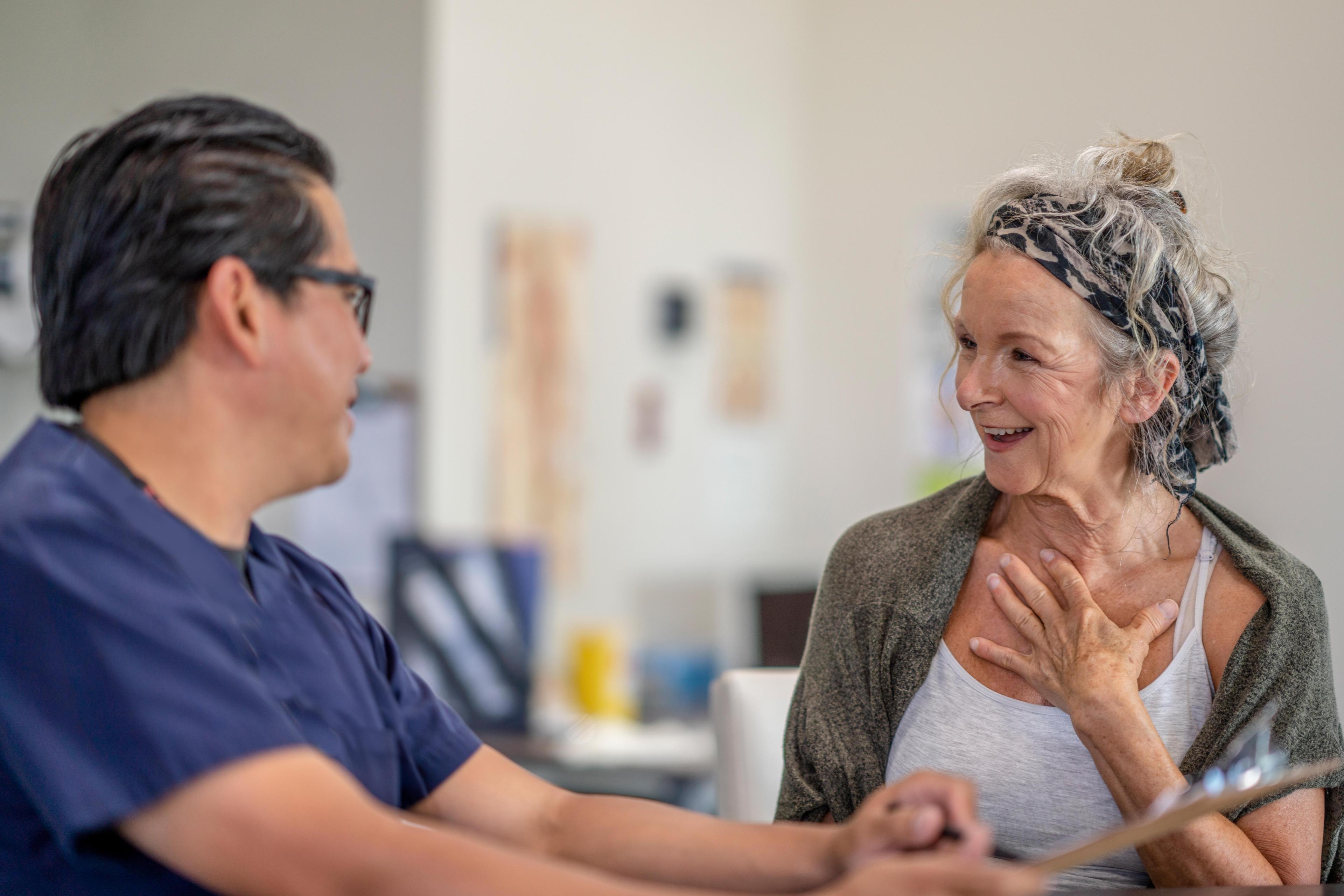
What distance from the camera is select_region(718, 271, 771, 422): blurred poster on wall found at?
14.8 ft

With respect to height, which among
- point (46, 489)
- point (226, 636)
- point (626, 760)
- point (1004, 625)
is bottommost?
point (626, 760)

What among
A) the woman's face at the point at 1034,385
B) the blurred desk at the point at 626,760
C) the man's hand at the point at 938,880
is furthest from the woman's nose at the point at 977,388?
the blurred desk at the point at 626,760

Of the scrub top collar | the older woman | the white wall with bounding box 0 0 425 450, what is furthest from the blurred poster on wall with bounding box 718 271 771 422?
the scrub top collar

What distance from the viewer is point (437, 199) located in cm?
351

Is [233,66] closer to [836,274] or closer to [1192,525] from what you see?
[836,274]

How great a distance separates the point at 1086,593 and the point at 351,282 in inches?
39.8

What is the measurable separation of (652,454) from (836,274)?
49.6 inches

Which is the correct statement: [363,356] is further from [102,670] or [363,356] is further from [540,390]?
[540,390]

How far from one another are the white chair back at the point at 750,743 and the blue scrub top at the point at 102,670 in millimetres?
839

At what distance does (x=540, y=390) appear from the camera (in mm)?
3795

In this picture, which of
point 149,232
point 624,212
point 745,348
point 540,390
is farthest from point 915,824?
point 745,348

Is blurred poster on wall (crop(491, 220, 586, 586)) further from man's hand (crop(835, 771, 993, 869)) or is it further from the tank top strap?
man's hand (crop(835, 771, 993, 869))

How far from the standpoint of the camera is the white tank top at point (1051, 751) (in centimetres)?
147

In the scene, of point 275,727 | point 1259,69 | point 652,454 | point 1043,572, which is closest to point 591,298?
point 652,454
